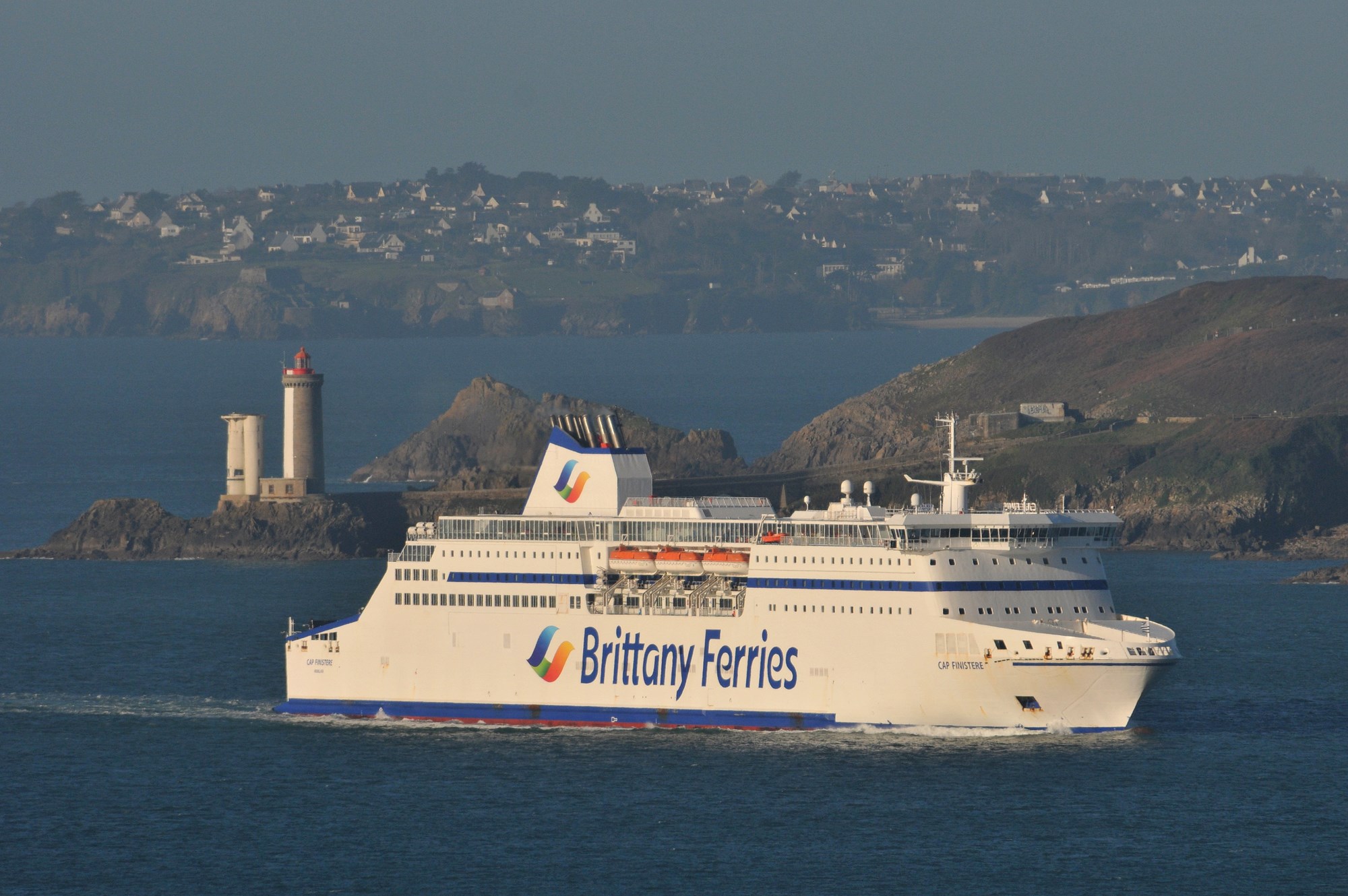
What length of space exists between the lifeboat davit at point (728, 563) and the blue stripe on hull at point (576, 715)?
295 cm

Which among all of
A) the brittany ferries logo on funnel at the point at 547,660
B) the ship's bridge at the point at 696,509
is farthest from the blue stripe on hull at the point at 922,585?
the brittany ferries logo on funnel at the point at 547,660

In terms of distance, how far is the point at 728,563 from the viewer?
4978 centimetres

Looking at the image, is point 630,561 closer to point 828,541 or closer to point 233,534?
point 828,541

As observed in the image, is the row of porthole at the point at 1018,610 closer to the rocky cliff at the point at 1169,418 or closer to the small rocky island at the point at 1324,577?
the small rocky island at the point at 1324,577

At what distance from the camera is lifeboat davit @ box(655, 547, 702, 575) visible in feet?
164

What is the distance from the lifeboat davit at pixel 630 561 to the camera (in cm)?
5038

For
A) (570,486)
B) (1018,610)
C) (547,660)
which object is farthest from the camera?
(570,486)

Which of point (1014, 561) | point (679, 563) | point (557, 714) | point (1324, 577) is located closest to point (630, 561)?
point (679, 563)

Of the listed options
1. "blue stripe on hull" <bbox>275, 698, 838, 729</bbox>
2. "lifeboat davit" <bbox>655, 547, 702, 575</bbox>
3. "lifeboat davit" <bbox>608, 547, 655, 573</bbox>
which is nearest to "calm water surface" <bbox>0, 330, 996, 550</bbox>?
"blue stripe on hull" <bbox>275, 698, 838, 729</bbox>

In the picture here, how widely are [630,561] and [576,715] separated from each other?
3444 millimetres

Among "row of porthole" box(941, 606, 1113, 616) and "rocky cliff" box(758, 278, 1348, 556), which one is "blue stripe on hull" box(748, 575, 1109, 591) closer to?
"row of porthole" box(941, 606, 1113, 616)

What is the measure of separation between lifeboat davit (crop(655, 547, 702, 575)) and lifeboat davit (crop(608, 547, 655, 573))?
153mm

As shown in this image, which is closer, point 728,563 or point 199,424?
point 728,563

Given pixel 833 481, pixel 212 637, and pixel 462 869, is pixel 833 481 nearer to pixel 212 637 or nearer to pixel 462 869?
pixel 212 637
